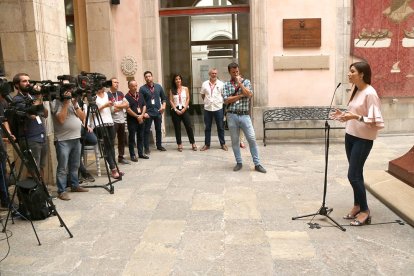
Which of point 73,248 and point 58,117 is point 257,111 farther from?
point 73,248

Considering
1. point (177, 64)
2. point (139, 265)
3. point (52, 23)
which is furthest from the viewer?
point (177, 64)

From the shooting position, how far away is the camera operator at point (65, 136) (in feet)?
18.6

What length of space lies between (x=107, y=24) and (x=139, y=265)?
24.3ft

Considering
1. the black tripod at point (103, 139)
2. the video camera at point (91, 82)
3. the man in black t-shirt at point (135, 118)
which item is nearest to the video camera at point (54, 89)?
the video camera at point (91, 82)

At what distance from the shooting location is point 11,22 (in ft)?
20.2

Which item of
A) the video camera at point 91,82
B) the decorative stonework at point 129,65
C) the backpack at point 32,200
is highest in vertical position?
the decorative stonework at point 129,65

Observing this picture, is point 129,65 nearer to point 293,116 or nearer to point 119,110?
point 119,110

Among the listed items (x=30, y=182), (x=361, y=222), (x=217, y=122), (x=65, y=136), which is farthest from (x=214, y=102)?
(x=361, y=222)

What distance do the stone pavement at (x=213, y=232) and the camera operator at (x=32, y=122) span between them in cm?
78

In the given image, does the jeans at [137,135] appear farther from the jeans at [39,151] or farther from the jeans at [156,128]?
Result: the jeans at [39,151]

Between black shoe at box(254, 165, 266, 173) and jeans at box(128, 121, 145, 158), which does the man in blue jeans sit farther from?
jeans at box(128, 121, 145, 158)

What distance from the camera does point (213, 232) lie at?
4.42 meters

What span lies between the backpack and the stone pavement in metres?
0.12

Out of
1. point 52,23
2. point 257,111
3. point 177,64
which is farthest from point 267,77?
point 52,23
